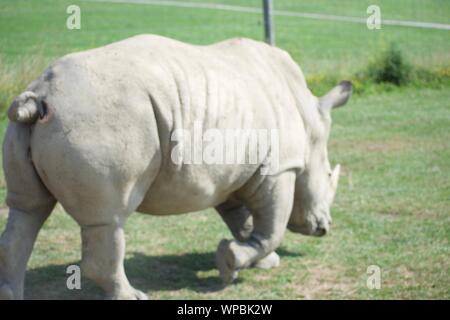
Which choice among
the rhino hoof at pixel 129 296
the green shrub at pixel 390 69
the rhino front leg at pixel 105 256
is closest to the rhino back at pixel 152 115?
the rhino front leg at pixel 105 256

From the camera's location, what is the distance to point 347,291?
6.77 meters

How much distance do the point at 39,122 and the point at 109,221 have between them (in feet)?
2.50

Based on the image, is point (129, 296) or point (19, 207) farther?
point (129, 296)

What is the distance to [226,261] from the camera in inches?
257

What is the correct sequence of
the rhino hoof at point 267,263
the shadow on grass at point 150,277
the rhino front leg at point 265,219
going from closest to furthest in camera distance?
the rhino front leg at point 265,219, the shadow on grass at point 150,277, the rhino hoof at point 267,263

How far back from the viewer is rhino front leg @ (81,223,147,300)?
574 centimetres

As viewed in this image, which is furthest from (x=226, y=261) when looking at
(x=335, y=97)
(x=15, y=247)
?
(x=335, y=97)

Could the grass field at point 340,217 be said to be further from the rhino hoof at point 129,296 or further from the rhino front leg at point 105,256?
the rhino front leg at point 105,256

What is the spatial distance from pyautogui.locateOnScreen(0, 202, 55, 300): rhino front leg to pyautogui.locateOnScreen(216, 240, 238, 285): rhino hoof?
132 centimetres

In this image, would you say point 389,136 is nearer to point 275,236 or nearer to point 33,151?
point 275,236

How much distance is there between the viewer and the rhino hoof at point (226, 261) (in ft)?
21.3

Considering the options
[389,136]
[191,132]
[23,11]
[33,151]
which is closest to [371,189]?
[389,136]

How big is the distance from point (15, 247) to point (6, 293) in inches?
11.8

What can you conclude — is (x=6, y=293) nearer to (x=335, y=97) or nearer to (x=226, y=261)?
(x=226, y=261)
